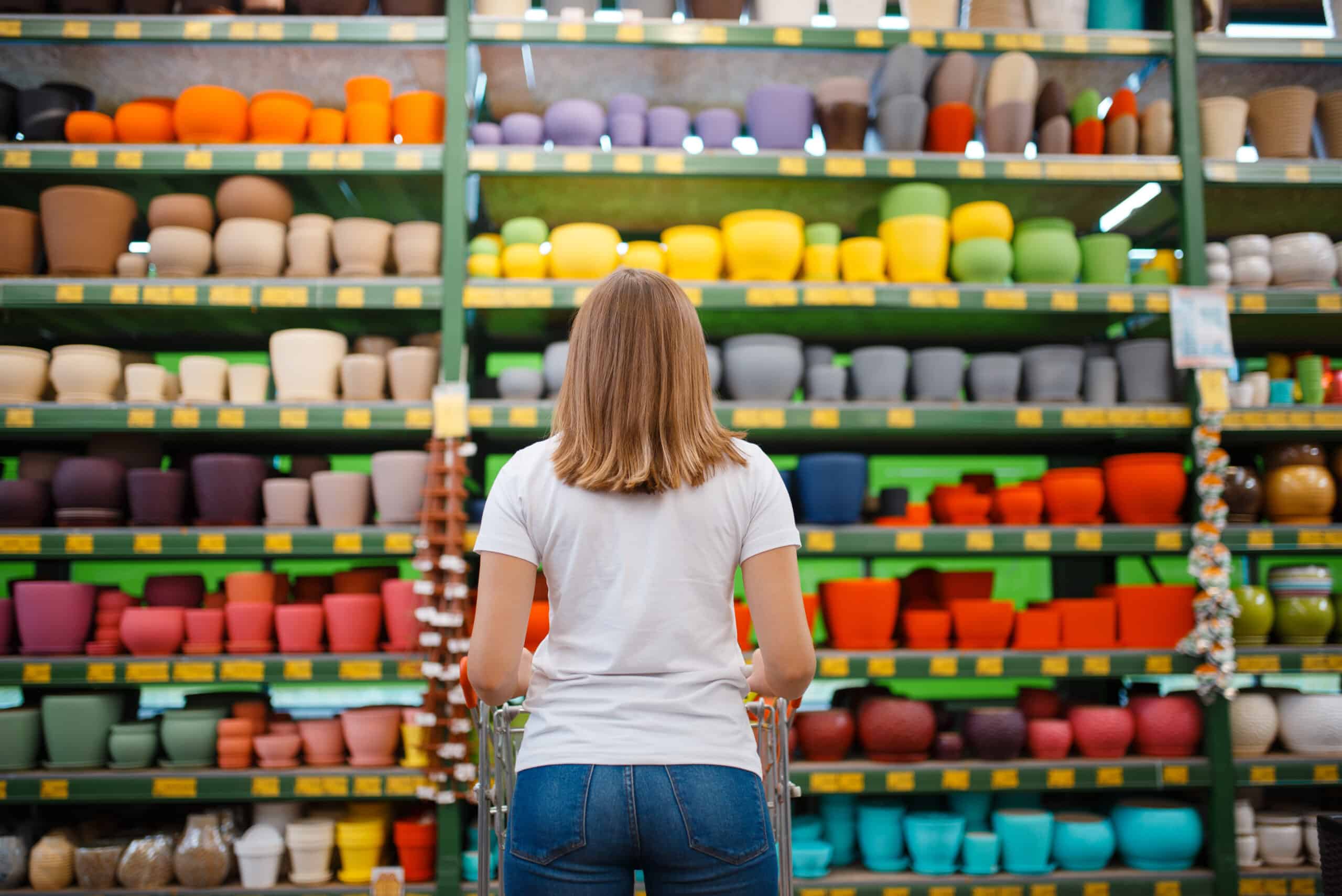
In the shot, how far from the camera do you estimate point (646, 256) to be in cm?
254

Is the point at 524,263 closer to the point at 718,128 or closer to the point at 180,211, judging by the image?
the point at 718,128

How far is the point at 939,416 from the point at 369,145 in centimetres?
193

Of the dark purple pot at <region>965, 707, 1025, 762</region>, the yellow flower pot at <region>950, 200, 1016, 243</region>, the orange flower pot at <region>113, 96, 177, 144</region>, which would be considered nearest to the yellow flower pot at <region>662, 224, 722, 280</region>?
the yellow flower pot at <region>950, 200, 1016, 243</region>

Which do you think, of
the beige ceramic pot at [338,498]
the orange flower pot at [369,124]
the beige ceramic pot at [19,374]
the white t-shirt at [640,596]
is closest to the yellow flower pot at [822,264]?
the orange flower pot at [369,124]

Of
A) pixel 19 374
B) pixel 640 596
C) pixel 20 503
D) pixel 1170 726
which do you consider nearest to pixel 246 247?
pixel 19 374

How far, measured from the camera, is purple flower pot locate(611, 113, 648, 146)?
8.59 ft

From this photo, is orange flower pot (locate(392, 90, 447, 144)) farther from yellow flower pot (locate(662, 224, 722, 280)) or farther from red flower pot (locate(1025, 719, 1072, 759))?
red flower pot (locate(1025, 719, 1072, 759))

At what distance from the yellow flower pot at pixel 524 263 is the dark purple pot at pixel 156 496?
1156mm

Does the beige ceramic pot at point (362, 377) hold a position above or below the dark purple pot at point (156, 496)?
above

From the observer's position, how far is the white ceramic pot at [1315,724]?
2.51 meters

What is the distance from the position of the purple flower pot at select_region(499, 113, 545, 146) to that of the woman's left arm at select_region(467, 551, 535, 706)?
200 centimetres

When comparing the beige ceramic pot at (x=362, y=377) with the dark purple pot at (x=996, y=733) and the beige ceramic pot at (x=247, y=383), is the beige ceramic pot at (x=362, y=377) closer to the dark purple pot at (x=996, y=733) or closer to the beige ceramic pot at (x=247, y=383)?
the beige ceramic pot at (x=247, y=383)

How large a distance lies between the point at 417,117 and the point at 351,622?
5.12ft

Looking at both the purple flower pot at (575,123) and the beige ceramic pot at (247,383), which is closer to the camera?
the beige ceramic pot at (247,383)
